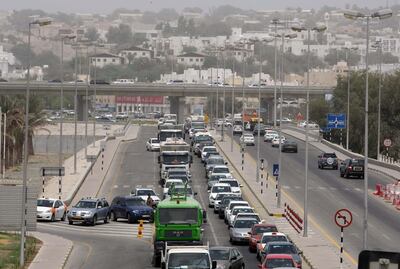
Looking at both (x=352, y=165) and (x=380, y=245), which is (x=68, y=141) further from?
(x=380, y=245)

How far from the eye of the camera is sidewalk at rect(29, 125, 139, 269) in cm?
4353

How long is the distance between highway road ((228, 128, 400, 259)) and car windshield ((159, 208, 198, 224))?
6.52 meters

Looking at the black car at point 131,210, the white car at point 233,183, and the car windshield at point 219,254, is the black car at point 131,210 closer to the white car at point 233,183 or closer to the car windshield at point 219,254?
the white car at point 233,183

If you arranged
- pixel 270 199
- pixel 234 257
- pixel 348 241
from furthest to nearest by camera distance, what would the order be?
pixel 270 199 < pixel 348 241 < pixel 234 257

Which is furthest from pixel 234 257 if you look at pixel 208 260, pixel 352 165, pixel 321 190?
pixel 352 165

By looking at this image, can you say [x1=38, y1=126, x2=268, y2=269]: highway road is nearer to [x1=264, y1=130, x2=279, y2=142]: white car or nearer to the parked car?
the parked car

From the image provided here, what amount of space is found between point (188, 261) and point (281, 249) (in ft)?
26.0

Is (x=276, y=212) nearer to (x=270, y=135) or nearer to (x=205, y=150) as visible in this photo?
(x=205, y=150)

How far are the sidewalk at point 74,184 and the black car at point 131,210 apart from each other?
255 inches

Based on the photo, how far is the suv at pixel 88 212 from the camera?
56812mm

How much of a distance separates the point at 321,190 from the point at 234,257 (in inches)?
1475

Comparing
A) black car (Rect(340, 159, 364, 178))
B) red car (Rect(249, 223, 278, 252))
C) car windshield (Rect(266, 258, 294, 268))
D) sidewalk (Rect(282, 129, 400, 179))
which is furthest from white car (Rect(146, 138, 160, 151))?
car windshield (Rect(266, 258, 294, 268))

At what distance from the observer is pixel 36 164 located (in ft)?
→ 323

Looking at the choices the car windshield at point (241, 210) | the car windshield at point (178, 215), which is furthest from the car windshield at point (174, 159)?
the car windshield at point (178, 215)
